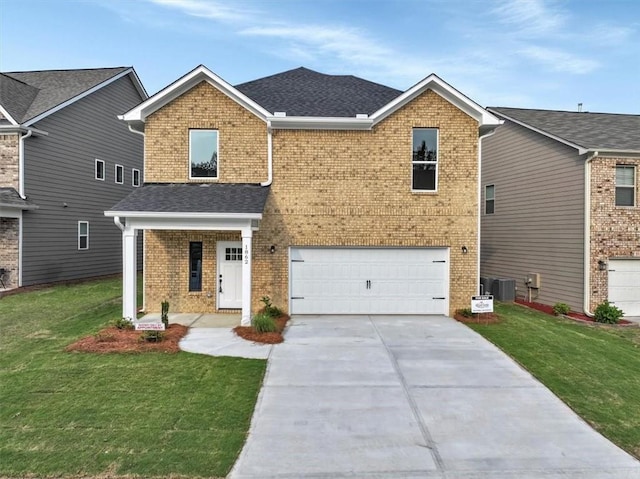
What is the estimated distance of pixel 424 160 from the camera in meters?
12.2

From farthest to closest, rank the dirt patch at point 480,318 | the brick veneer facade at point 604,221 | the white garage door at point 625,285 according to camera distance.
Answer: the white garage door at point 625,285
the brick veneer facade at point 604,221
the dirt patch at point 480,318

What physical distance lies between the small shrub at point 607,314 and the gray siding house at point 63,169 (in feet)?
65.8

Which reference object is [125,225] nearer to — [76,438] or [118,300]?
[118,300]

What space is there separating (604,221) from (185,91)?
13.5 metres

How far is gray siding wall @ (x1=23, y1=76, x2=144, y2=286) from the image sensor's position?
53.8 ft

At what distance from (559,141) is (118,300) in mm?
15747

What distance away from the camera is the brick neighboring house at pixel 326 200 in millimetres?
12008

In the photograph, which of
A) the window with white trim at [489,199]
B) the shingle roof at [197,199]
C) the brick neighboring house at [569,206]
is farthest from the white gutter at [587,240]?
the shingle roof at [197,199]

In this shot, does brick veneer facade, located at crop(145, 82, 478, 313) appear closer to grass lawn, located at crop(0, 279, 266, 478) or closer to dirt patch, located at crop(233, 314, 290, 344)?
dirt patch, located at crop(233, 314, 290, 344)

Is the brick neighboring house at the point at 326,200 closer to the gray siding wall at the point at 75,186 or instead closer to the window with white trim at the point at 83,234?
the gray siding wall at the point at 75,186

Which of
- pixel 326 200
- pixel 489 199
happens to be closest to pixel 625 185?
pixel 489 199

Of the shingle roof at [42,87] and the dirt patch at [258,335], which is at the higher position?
the shingle roof at [42,87]

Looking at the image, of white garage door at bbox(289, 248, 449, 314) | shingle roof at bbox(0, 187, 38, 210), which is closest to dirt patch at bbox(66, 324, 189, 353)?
white garage door at bbox(289, 248, 449, 314)

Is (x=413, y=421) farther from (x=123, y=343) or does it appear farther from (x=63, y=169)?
(x=63, y=169)
